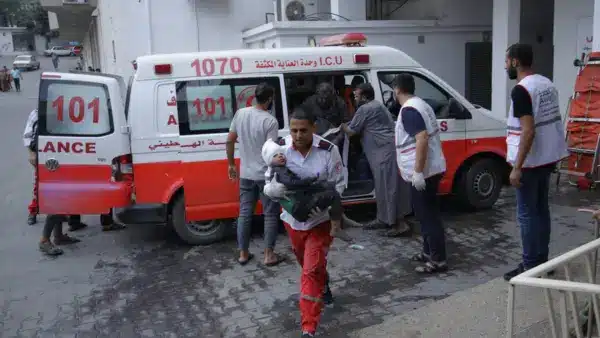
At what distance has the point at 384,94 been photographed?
7.02m

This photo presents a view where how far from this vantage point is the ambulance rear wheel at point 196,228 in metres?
6.45

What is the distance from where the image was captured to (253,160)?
19.1ft

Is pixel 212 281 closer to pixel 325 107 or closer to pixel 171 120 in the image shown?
pixel 171 120

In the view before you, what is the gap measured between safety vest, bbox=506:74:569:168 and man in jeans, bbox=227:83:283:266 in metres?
2.28

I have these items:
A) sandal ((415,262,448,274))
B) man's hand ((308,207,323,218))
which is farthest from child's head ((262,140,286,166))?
sandal ((415,262,448,274))

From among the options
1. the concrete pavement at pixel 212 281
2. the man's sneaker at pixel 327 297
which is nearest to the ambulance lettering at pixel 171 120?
the concrete pavement at pixel 212 281

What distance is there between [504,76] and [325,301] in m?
7.61

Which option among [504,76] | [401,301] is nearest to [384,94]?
[401,301]

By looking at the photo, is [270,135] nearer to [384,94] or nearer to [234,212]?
[234,212]

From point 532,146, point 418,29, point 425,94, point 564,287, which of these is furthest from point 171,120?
point 418,29

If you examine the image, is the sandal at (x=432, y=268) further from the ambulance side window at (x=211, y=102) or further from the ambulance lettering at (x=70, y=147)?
the ambulance lettering at (x=70, y=147)

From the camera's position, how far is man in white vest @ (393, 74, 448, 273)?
16.6ft

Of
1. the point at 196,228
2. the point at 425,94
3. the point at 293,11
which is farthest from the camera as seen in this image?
the point at 293,11

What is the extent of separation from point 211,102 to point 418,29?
760 centimetres
